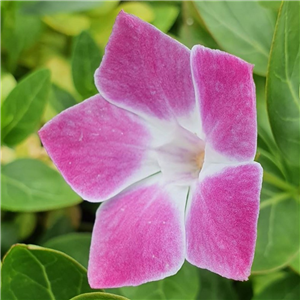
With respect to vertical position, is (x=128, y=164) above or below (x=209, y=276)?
above

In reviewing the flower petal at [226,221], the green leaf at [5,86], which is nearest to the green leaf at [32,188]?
the green leaf at [5,86]

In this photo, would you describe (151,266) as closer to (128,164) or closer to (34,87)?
(128,164)

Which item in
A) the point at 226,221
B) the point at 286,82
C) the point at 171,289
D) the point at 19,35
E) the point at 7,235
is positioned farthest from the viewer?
the point at 19,35

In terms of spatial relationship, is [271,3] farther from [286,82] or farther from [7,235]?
[7,235]

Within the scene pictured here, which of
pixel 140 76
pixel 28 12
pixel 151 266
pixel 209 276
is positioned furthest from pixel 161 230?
pixel 28 12

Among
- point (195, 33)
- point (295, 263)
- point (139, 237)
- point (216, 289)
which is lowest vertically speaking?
point (216, 289)

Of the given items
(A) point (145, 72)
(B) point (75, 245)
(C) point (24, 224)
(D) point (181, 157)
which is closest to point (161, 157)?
(D) point (181, 157)

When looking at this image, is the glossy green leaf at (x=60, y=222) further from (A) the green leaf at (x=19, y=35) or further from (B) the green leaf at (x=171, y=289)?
(A) the green leaf at (x=19, y=35)
